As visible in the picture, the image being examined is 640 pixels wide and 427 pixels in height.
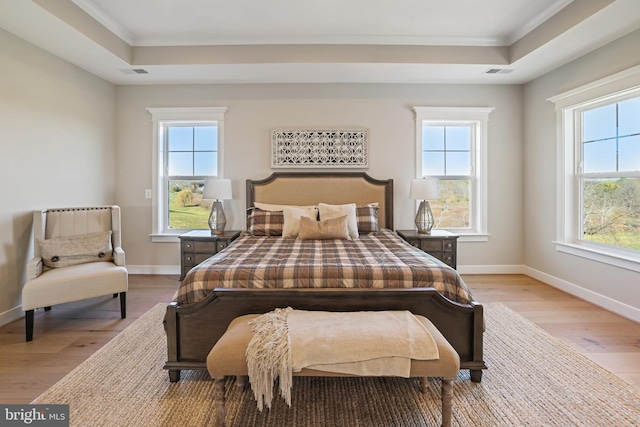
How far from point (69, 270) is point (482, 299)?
3.98 m

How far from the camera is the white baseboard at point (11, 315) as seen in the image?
290 centimetres

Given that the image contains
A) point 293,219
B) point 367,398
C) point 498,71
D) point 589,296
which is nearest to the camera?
point 367,398

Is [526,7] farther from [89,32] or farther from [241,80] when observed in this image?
[89,32]

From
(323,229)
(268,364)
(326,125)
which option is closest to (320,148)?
(326,125)

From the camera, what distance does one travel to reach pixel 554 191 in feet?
12.9

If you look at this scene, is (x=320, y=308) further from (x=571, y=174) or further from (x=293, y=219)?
(x=571, y=174)

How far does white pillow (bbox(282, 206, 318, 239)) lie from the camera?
11.7 feet

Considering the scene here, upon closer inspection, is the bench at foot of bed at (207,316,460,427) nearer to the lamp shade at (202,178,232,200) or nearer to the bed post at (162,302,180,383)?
the bed post at (162,302,180,383)

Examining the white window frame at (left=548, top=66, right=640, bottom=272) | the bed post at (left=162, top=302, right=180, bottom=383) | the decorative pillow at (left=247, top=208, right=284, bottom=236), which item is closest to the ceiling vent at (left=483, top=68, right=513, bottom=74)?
the white window frame at (left=548, top=66, right=640, bottom=272)

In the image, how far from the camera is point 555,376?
2.08 metres

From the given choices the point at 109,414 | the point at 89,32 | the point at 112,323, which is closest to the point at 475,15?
the point at 89,32

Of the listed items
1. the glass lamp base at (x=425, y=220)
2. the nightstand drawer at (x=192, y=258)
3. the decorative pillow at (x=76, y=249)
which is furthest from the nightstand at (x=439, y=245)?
the decorative pillow at (x=76, y=249)

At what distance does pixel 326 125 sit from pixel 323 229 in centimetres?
166

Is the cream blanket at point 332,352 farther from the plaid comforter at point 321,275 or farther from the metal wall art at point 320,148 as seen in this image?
the metal wall art at point 320,148
